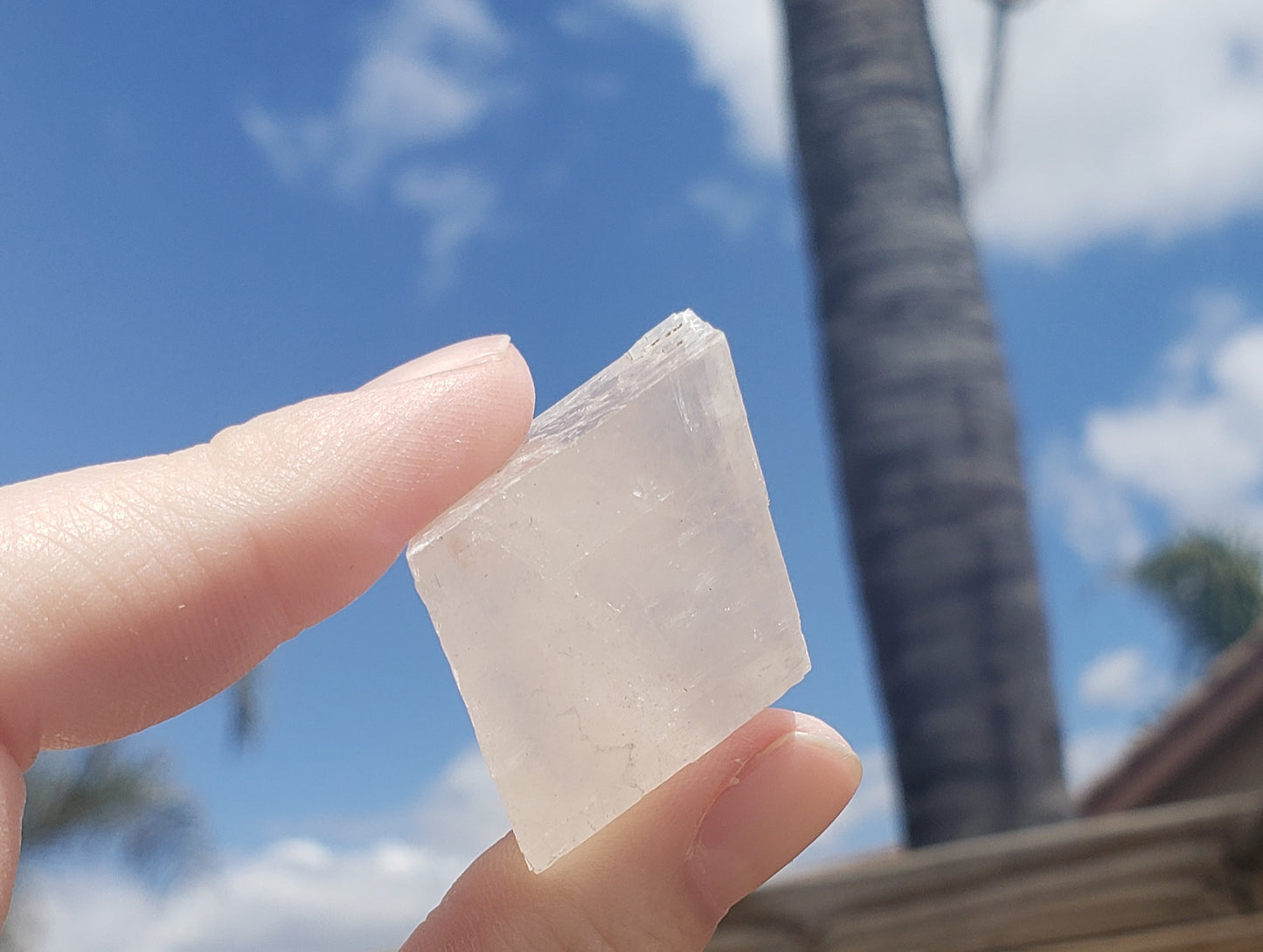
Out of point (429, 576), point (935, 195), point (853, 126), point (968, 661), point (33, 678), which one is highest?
point (853, 126)

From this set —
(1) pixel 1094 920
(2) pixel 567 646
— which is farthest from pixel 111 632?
(1) pixel 1094 920

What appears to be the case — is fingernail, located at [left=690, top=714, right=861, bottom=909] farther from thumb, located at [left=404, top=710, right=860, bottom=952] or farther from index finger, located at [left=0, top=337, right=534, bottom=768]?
index finger, located at [left=0, top=337, right=534, bottom=768]

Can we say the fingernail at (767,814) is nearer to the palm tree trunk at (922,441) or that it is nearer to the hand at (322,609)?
the hand at (322,609)

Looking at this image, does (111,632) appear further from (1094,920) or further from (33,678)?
(1094,920)

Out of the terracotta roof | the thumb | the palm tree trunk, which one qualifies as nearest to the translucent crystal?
the thumb

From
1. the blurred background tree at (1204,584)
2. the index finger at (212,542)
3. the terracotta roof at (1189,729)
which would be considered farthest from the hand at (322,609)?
the blurred background tree at (1204,584)

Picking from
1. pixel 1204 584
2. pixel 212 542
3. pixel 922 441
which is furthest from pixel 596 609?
pixel 1204 584
